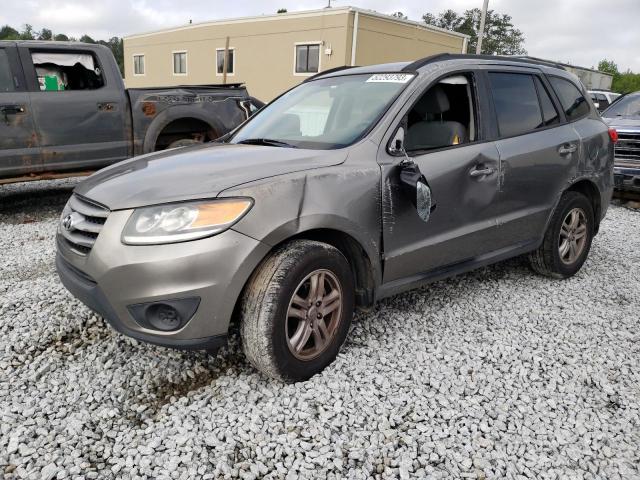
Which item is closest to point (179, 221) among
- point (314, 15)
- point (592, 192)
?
point (592, 192)

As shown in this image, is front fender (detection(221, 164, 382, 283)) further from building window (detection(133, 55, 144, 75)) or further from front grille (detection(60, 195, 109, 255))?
building window (detection(133, 55, 144, 75))

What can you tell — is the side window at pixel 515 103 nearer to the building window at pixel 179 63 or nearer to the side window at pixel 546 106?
the side window at pixel 546 106

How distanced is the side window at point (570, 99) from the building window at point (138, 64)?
30207mm

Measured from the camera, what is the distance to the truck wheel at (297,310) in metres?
2.56

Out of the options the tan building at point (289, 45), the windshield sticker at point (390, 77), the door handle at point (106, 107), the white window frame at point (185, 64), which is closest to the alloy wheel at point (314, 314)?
the windshield sticker at point (390, 77)

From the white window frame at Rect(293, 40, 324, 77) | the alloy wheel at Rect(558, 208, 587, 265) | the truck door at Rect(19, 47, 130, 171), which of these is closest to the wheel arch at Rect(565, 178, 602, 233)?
the alloy wheel at Rect(558, 208, 587, 265)

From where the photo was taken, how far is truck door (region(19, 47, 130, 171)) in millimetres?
6148

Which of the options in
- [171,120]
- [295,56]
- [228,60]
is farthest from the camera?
[228,60]

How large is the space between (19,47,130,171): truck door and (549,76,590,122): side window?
496cm

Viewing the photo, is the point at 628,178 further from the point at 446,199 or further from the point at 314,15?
the point at 314,15

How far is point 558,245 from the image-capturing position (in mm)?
4379

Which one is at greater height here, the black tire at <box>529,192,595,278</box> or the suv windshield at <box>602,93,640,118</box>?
the suv windshield at <box>602,93,640,118</box>

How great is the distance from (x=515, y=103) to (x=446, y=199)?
121 centimetres

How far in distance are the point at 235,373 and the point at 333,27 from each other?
19.1m
